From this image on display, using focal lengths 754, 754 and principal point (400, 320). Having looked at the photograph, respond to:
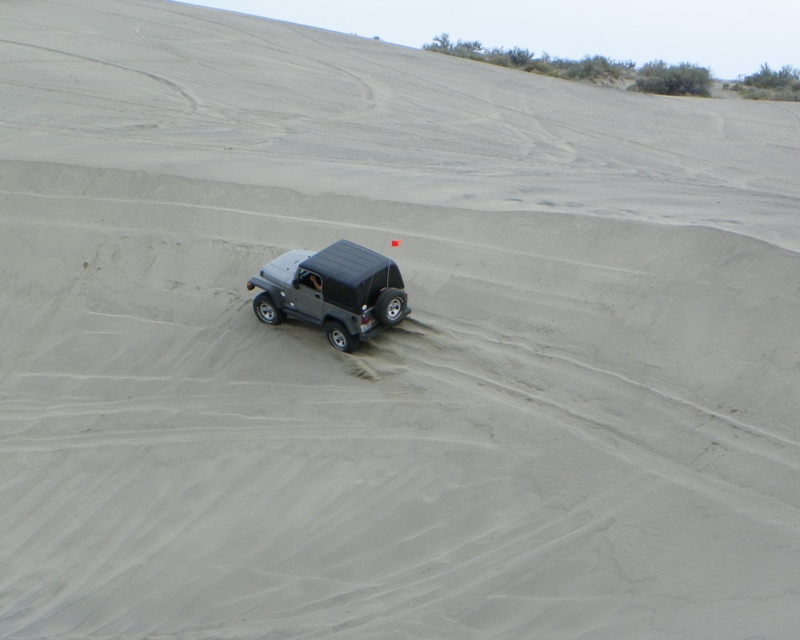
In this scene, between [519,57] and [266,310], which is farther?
[519,57]

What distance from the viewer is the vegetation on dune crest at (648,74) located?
Result: 88.8 feet

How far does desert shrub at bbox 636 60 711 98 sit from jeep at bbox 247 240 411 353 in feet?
67.4

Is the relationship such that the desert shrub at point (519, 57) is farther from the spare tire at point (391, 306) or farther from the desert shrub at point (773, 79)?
the spare tire at point (391, 306)

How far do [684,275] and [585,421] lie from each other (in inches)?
141

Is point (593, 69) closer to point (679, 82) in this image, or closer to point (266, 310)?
point (679, 82)

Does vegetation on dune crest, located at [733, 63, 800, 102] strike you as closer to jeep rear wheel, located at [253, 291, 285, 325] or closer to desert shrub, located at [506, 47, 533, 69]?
desert shrub, located at [506, 47, 533, 69]

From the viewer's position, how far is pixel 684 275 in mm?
11383

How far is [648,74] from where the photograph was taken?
2906 centimetres

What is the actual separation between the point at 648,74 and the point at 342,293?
76.8ft

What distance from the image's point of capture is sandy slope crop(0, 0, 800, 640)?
7.57 metres

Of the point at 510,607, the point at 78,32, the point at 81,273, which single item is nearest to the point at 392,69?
the point at 78,32

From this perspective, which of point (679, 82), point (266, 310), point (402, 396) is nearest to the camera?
point (402, 396)

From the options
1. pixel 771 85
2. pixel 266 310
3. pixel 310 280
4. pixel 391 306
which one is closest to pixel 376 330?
pixel 391 306

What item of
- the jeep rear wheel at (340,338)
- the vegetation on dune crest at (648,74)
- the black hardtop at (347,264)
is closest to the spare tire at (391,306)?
the black hardtop at (347,264)
